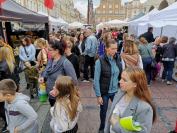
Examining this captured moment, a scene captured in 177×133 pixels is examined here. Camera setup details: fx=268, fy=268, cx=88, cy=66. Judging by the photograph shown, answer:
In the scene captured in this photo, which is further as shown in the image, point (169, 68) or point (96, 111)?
point (169, 68)

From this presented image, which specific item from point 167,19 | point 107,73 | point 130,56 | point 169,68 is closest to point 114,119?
point 107,73

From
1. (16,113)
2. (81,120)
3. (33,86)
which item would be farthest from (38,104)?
(16,113)

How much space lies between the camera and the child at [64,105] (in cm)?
298

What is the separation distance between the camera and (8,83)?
9.95 ft

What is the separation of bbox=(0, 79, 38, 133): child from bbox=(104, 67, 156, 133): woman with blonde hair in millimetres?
1016

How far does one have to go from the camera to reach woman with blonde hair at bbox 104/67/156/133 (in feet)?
7.50

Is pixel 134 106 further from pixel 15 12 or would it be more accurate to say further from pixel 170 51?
pixel 15 12

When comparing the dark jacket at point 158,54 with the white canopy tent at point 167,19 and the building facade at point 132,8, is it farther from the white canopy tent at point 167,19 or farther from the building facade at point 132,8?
the building facade at point 132,8

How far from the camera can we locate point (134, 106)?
2361mm

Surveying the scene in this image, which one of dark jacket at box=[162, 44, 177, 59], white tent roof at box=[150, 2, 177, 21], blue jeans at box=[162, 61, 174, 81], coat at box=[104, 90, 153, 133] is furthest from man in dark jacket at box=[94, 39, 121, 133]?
white tent roof at box=[150, 2, 177, 21]

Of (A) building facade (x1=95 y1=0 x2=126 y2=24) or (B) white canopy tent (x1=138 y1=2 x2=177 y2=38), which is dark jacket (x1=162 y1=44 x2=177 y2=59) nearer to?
(B) white canopy tent (x1=138 y1=2 x2=177 y2=38)

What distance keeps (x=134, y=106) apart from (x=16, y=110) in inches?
55.4

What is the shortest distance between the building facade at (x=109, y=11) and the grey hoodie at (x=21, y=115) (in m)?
119

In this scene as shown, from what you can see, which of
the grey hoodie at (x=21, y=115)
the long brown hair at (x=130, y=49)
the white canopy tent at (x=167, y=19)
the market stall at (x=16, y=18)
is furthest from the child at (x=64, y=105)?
the white canopy tent at (x=167, y=19)
